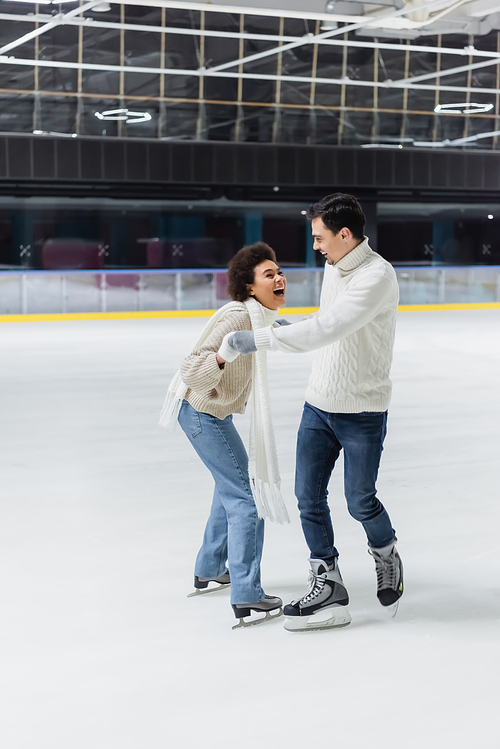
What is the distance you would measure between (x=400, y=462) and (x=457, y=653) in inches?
128

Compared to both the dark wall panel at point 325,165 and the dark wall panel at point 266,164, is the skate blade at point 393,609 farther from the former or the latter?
the dark wall panel at point 325,165

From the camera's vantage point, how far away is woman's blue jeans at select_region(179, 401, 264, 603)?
3.33 meters

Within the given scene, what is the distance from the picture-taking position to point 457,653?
3.04 meters

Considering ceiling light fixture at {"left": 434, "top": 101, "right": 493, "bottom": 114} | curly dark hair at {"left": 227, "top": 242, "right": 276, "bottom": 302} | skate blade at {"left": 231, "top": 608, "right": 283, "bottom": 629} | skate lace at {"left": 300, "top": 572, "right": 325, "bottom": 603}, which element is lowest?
skate blade at {"left": 231, "top": 608, "right": 283, "bottom": 629}

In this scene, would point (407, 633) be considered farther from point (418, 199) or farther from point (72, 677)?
point (418, 199)

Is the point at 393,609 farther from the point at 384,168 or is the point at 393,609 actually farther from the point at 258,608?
the point at 384,168

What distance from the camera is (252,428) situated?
3316 millimetres

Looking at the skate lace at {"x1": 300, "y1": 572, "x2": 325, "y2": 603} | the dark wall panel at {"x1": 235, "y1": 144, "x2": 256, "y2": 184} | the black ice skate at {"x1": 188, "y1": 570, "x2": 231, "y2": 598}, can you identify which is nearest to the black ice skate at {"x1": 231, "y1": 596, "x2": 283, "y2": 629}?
the skate lace at {"x1": 300, "y1": 572, "x2": 325, "y2": 603}

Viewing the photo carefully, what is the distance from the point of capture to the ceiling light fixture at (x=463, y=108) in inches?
1060

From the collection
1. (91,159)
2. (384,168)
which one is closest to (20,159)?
(91,159)

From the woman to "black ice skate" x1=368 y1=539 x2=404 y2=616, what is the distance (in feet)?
1.26

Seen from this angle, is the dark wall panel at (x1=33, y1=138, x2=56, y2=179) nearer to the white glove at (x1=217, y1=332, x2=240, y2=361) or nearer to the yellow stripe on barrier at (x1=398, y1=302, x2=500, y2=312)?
the yellow stripe on barrier at (x1=398, y1=302, x2=500, y2=312)

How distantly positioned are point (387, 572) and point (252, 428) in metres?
0.73

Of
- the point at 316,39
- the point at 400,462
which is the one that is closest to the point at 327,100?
the point at 316,39
